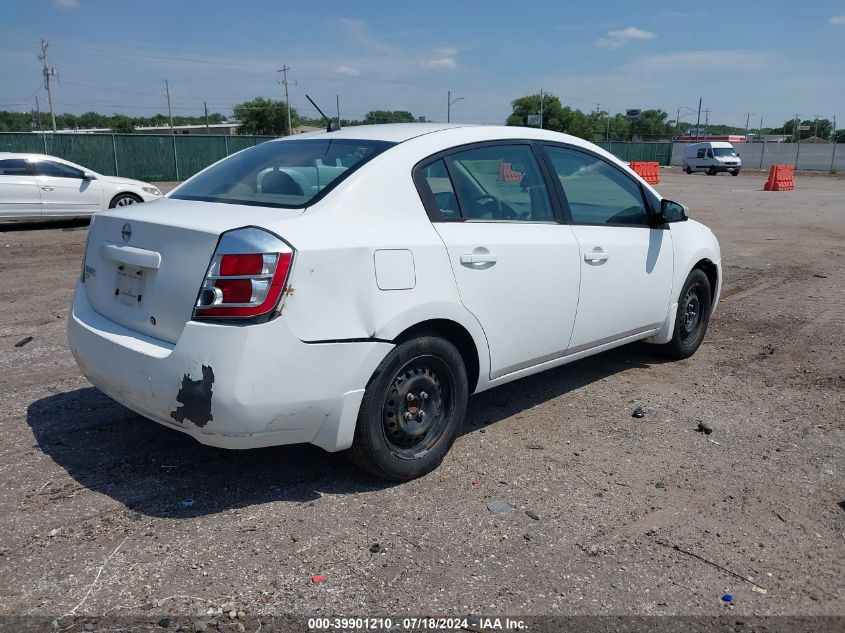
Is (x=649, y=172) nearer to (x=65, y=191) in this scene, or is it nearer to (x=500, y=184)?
(x=65, y=191)

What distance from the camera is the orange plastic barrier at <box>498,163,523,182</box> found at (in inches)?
168

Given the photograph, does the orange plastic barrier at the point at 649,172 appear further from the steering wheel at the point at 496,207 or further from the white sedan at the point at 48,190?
the steering wheel at the point at 496,207

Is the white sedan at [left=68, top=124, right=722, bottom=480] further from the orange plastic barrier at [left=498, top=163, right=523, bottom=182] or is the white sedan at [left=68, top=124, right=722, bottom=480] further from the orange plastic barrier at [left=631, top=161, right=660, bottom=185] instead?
the orange plastic barrier at [left=631, top=161, right=660, bottom=185]

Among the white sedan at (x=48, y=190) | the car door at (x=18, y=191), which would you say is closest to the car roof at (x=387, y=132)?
the white sedan at (x=48, y=190)

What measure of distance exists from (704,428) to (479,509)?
5.88ft

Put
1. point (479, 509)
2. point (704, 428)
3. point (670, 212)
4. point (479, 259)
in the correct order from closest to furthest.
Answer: point (479, 509), point (479, 259), point (704, 428), point (670, 212)

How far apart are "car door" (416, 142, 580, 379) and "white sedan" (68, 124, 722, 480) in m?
0.01

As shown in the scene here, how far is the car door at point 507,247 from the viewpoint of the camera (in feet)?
12.4

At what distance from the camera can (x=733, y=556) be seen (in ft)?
10.2

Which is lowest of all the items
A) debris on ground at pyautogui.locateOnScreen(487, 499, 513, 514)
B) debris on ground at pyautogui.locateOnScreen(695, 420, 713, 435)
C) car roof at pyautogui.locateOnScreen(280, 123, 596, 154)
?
debris on ground at pyautogui.locateOnScreen(695, 420, 713, 435)

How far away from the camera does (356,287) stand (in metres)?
3.27

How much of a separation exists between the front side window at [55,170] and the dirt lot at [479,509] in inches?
401

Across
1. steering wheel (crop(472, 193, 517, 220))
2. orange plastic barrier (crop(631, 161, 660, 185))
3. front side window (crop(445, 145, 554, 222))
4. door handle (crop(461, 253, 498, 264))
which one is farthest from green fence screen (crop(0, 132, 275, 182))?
door handle (crop(461, 253, 498, 264))

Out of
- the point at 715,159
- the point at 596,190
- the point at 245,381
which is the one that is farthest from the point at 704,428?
the point at 715,159
